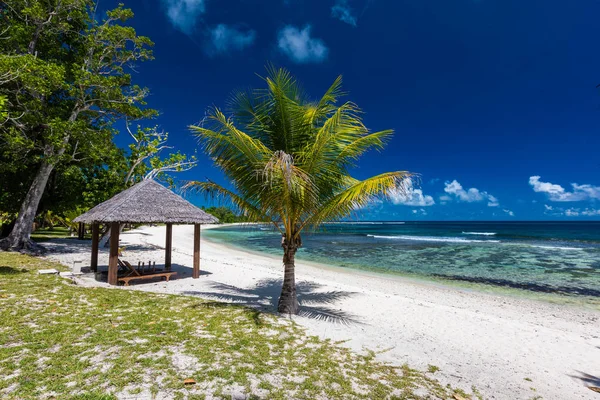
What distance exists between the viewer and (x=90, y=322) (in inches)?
195

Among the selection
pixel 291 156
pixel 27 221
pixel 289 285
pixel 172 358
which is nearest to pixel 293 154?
pixel 291 156

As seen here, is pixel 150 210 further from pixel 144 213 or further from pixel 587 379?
pixel 587 379

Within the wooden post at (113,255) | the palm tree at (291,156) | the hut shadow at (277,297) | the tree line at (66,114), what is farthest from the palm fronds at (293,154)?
the tree line at (66,114)

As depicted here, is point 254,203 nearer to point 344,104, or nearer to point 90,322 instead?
point 344,104

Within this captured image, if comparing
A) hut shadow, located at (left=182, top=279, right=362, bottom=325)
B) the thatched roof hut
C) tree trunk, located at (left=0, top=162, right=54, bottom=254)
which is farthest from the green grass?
tree trunk, located at (left=0, top=162, right=54, bottom=254)

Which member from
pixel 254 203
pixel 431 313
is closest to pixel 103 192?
pixel 254 203

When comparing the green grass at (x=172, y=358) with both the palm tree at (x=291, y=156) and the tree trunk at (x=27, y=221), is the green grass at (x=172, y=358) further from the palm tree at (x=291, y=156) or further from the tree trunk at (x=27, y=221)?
the tree trunk at (x=27, y=221)

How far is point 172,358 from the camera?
152 inches

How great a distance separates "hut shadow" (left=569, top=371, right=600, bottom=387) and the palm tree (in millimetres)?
3841

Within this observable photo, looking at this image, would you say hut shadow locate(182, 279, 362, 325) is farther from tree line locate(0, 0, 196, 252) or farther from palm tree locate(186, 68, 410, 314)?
tree line locate(0, 0, 196, 252)

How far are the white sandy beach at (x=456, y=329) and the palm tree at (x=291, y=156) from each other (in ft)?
5.57

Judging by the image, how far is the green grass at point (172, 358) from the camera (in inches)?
125

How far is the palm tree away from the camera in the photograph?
5.95 metres

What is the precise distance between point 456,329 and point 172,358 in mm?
5548
